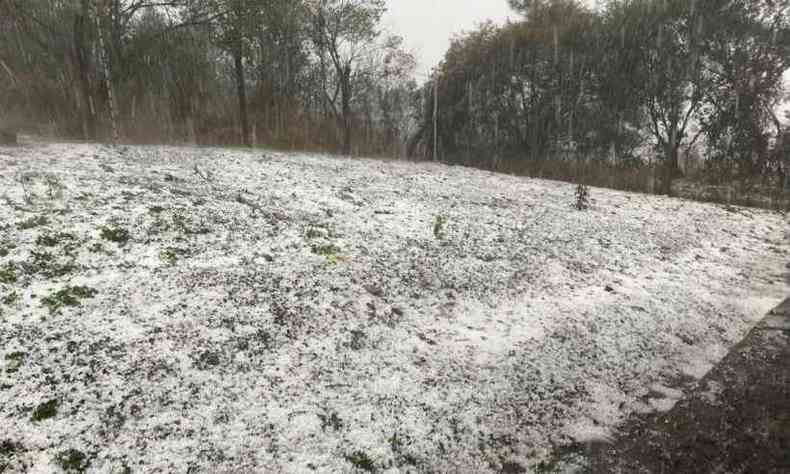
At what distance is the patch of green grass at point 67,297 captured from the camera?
10.4ft

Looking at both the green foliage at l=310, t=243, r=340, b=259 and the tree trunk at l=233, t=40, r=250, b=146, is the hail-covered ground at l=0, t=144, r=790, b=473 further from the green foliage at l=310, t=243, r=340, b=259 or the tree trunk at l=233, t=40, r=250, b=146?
the tree trunk at l=233, t=40, r=250, b=146

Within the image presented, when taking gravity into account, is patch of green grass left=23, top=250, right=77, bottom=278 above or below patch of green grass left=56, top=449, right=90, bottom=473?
above

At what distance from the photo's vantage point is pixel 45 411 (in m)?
2.38

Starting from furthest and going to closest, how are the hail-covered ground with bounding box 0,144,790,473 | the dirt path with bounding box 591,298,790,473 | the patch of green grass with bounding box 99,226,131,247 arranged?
1. the patch of green grass with bounding box 99,226,131,247
2. the hail-covered ground with bounding box 0,144,790,473
3. the dirt path with bounding box 591,298,790,473

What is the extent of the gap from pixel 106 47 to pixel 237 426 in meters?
14.2

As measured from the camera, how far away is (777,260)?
20.6 feet

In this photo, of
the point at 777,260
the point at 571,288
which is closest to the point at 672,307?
the point at 571,288

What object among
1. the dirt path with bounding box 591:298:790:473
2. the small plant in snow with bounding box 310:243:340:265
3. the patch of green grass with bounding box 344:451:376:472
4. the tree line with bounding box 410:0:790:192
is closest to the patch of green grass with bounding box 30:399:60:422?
the patch of green grass with bounding box 344:451:376:472

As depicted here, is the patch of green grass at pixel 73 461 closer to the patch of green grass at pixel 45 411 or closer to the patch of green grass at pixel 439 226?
the patch of green grass at pixel 45 411

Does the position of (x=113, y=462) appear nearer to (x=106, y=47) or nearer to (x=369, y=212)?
(x=369, y=212)

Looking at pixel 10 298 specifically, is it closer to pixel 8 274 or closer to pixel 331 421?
pixel 8 274

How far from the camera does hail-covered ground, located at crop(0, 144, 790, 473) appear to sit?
2.47 m

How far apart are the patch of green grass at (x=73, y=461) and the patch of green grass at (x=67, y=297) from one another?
1351mm

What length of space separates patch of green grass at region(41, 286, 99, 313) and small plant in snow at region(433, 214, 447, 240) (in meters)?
3.91
